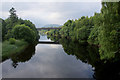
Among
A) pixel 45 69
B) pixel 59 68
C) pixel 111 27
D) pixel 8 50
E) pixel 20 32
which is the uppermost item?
pixel 20 32

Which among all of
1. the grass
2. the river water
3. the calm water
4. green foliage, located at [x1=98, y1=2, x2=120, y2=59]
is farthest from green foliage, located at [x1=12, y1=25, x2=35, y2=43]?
green foliage, located at [x1=98, y1=2, x2=120, y2=59]

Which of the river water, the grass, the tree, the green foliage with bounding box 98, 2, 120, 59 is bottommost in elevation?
→ the river water

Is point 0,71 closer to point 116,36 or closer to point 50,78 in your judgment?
point 50,78

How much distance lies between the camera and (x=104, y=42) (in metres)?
18.8

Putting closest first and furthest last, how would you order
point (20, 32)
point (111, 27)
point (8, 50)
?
point (111, 27)
point (8, 50)
point (20, 32)

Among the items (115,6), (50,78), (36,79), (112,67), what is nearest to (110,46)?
(115,6)

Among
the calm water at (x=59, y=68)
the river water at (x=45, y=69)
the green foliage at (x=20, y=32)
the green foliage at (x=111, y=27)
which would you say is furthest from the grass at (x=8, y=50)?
the green foliage at (x=111, y=27)

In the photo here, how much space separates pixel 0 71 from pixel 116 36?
25.1 metres

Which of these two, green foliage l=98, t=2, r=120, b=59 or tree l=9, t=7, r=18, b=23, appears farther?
tree l=9, t=7, r=18, b=23

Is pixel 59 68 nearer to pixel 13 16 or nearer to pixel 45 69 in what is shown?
pixel 45 69

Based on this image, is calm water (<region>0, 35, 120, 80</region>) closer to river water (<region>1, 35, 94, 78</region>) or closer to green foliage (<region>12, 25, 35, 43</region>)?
river water (<region>1, 35, 94, 78</region>)

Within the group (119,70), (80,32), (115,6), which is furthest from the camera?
(80,32)

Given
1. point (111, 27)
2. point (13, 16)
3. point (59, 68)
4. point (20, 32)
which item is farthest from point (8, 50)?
point (13, 16)

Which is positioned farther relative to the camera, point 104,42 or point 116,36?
point 104,42
